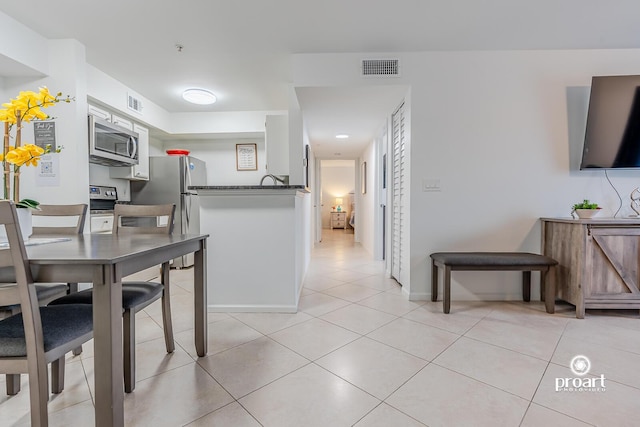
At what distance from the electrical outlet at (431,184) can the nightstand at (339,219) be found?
7476mm

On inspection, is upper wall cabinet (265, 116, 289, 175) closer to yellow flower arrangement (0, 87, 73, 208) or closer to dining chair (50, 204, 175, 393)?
dining chair (50, 204, 175, 393)

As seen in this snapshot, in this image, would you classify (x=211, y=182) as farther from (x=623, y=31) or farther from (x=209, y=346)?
(x=623, y=31)

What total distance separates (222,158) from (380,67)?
331 cm

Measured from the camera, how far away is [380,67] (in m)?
2.83

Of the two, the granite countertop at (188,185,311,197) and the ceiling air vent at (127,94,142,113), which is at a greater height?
the ceiling air vent at (127,94,142,113)

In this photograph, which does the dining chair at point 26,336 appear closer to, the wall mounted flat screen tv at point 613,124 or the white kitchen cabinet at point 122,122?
the white kitchen cabinet at point 122,122

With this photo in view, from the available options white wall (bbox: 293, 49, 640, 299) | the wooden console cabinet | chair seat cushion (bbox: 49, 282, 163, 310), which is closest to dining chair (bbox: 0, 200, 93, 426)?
chair seat cushion (bbox: 49, 282, 163, 310)

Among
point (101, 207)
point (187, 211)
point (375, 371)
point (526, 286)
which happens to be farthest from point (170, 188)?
point (526, 286)

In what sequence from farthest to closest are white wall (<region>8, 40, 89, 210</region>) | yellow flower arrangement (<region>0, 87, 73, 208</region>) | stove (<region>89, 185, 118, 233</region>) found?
stove (<region>89, 185, 118, 233</region>), white wall (<region>8, 40, 89, 210</region>), yellow flower arrangement (<region>0, 87, 73, 208</region>)

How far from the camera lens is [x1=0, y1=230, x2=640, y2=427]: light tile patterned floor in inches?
50.1

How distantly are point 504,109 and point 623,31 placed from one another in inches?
40.6

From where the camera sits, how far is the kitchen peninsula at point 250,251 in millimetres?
2475

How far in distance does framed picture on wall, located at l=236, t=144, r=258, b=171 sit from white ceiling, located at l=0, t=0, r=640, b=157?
1.82 m

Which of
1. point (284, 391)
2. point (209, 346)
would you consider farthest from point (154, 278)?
point (284, 391)
